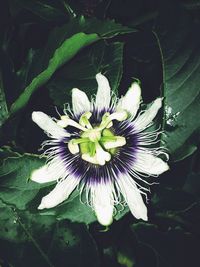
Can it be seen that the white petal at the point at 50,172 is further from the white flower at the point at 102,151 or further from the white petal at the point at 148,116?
the white petal at the point at 148,116

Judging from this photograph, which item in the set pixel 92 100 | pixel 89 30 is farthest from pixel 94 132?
pixel 89 30

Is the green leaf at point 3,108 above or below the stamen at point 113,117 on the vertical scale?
below

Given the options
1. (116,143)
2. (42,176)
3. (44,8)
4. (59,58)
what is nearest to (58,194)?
(42,176)

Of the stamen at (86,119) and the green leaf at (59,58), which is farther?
the stamen at (86,119)

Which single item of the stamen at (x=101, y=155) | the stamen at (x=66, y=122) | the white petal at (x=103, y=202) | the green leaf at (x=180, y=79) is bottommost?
the white petal at (x=103, y=202)

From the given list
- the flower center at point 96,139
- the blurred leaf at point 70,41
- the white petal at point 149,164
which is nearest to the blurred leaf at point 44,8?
the blurred leaf at point 70,41

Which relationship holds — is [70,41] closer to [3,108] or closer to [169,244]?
[3,108]
